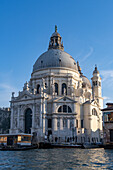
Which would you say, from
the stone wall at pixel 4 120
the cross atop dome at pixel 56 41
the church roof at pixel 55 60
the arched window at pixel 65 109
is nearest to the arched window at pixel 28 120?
the arched window at pixel 65 109

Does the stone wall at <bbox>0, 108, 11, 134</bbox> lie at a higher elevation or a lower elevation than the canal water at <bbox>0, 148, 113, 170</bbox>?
higher

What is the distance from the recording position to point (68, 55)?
7488cm

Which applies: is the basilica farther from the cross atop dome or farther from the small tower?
the small tower

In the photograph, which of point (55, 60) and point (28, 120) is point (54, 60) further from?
point (28, 120)

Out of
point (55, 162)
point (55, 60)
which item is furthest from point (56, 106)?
point (55, 162)

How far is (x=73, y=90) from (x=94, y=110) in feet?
26.9

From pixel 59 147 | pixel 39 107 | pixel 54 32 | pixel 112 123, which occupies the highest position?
pixel 54 32

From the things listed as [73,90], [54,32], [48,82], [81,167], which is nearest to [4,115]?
[48,82]

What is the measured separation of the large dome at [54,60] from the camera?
70.7 metres

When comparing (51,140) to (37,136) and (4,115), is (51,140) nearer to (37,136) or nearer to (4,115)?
(37,136)

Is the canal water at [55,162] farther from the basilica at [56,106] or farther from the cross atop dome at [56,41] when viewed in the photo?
the cross atop dome at [56,41]

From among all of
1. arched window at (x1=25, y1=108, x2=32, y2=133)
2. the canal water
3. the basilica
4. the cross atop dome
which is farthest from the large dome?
the canal water

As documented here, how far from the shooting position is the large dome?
70.7m

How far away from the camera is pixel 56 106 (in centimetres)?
6166
